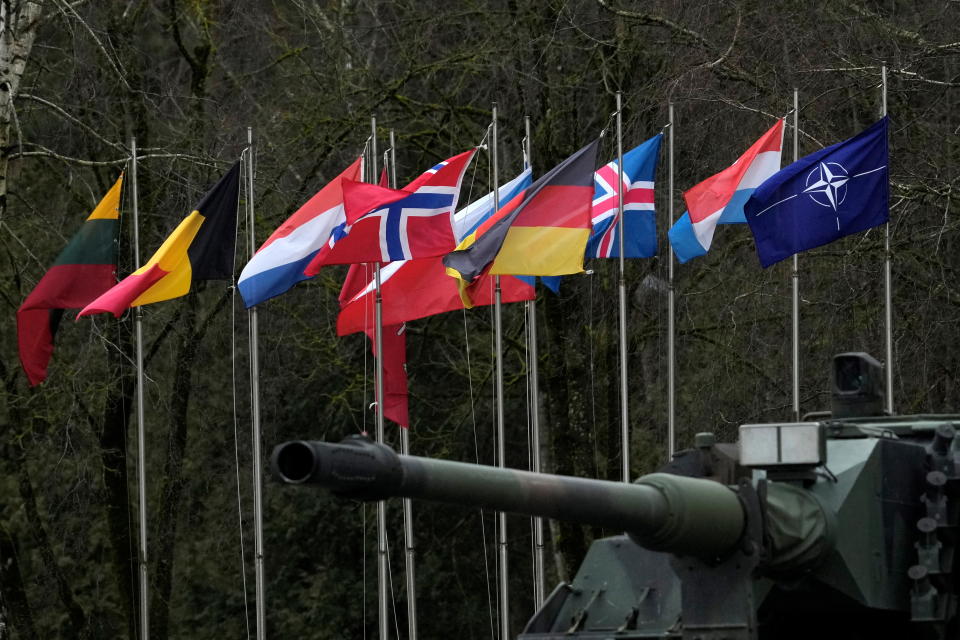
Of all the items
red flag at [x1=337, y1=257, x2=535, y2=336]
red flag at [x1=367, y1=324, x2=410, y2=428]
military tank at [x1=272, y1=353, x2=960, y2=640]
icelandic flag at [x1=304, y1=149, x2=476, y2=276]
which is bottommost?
military tank at [x1=272, y1=353, x2=960, y2=640]

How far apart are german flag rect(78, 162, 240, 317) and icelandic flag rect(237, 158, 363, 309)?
514 mm

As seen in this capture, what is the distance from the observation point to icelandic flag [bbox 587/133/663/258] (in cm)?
1830

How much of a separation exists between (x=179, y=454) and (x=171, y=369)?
162cm

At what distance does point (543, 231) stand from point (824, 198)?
8.52ft

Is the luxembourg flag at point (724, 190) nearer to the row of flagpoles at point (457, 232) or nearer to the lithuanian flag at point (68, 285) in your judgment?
the row of flagpoles at point (457, 232)

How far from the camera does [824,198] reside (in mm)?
17000

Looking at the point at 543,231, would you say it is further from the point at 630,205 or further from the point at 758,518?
the point at 758,518

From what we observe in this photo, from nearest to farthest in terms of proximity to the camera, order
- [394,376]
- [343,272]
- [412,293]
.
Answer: [412,293], [394,376], [343,272]

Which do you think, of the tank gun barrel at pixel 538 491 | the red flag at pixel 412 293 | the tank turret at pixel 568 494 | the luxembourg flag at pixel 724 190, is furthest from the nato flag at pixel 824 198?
the tank gun barrel at pixel 538 491

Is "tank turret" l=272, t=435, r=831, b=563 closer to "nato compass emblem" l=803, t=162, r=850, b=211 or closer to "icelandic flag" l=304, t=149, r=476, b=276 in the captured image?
"icelandic flag" l=304, t=149, r=476, b=276

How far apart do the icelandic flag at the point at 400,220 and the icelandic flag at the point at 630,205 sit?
2.03m

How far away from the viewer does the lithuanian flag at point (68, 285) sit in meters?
17.3

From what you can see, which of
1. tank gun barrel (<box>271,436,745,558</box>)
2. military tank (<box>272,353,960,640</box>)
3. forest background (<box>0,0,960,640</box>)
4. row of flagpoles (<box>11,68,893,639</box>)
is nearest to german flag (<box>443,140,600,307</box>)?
row of flagpoles (<box>11,68,893,639</box>)

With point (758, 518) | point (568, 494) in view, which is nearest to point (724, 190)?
point (758, 518)
